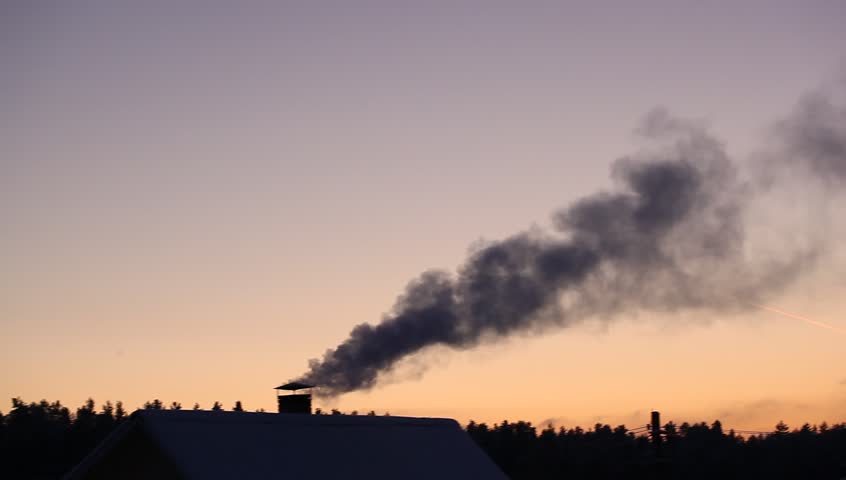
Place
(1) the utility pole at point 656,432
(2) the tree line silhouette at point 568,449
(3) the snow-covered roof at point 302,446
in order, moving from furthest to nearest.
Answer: (2) the tree line silhouette at point 568,449 → (1) the utility pole at point 656,432 → (3) the snow-covered roof at point 302,446

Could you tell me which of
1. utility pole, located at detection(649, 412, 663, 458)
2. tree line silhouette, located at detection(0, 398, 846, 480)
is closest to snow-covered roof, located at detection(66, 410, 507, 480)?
utility pole, located at detection(649, 412, 663, 458)

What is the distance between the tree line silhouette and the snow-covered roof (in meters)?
31.8

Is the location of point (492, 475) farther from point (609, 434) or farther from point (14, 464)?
point (609, 434)

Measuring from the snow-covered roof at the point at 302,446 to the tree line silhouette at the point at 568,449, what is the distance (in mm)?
31843

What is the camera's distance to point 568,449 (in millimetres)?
102875

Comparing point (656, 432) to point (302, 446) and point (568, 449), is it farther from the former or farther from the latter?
point (568, 449)

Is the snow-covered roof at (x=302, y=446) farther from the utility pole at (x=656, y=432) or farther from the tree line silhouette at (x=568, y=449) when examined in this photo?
the tree line silhouette at (x=568, y=449)

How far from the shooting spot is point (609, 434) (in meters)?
128

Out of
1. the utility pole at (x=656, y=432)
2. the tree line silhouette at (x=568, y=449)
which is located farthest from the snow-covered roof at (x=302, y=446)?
the tree line silhouette at (x=568, y=449)

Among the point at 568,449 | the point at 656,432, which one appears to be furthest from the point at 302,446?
the point at 568,449

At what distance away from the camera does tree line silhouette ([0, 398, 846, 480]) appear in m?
67.9

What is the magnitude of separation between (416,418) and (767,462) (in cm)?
7839

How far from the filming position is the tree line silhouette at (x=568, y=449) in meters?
67.9

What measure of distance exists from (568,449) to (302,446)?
Result: 79838 millimetres
